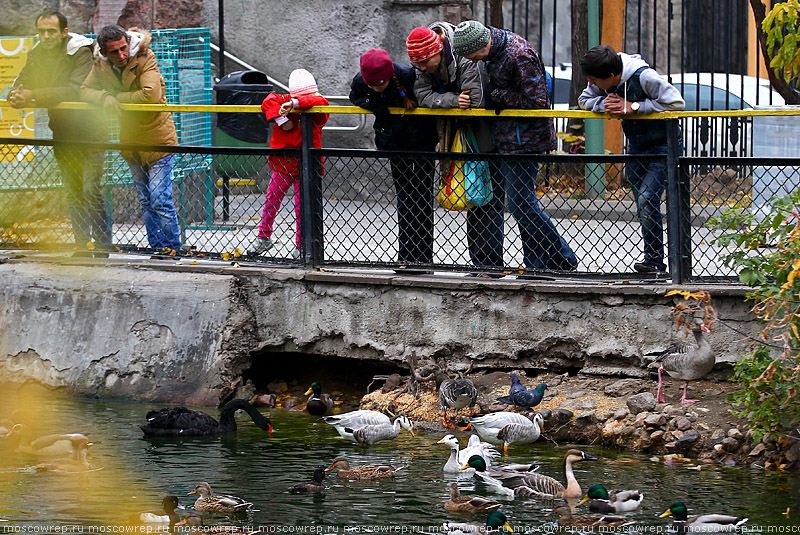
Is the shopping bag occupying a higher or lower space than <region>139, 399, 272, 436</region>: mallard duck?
higher

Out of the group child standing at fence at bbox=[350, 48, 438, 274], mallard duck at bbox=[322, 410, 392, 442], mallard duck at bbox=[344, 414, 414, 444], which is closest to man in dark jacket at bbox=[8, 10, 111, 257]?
child standing at fence at bbox=[350, 48, 438, 274]

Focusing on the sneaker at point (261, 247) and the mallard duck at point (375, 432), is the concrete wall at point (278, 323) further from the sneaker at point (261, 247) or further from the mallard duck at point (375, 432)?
the mallard duck at point (375, 432)

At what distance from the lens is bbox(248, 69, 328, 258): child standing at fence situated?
8.88 meters

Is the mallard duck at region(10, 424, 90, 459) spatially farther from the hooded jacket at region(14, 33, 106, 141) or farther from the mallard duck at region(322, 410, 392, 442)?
the hooded jacket at region(14, 33, 106, 141)

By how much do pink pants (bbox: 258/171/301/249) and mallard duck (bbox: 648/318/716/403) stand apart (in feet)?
9.42

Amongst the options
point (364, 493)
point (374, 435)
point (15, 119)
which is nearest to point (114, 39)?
point (15, 119)

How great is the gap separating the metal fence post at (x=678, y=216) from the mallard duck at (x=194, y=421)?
2.96 meters

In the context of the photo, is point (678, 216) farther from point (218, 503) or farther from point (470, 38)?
point (218, 503)

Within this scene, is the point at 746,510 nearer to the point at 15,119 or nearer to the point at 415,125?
the point at 415,125

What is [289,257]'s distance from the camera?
9.23m

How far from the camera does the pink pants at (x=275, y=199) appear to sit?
9.05 meters

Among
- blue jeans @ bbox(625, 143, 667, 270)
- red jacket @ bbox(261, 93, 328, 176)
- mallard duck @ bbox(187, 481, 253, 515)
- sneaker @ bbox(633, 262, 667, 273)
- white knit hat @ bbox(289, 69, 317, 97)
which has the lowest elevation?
mallard duck @ bbox(187, 481, 253, 515)

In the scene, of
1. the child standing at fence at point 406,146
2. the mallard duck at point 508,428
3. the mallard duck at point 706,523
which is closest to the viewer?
Answer: the mallard duck at point 706,523

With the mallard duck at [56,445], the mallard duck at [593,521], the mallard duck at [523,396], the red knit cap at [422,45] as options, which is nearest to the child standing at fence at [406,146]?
the red knit cap at [422,45]
